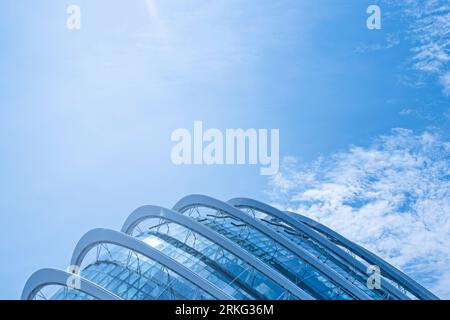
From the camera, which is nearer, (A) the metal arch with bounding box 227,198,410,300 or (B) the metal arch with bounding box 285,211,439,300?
(B) the metal arch with bounding box 285,211,439,300

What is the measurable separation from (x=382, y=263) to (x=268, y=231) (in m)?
9.76

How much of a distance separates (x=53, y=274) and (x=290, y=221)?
17.7m

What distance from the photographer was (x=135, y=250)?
18.5 meters

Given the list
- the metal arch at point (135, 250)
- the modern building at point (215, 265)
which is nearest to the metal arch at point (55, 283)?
the modern building at point (215, 265)

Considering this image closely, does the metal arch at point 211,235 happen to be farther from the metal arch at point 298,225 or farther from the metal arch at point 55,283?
the metal arch at point 298,225

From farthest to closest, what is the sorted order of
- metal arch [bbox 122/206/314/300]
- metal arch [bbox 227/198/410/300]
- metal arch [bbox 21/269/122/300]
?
metal arch [bbox 227/198/410/300] → metal arch [bbox 122/206/314/300] → metal arch [bbox 21/269/122/300]

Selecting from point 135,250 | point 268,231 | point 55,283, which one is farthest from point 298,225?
point 55,283

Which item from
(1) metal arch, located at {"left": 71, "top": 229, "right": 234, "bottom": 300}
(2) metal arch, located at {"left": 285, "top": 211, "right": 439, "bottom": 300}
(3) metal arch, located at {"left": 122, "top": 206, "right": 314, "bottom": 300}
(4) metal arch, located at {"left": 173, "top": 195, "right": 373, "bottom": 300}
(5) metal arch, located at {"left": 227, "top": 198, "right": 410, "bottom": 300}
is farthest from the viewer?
(5) metal arch, located at {"left": 227, "top": 198, "right": 410, "bottom": 300}

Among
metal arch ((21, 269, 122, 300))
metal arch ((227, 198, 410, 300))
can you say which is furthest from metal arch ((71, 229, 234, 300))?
metal arch ((227, 198, 410, 300))

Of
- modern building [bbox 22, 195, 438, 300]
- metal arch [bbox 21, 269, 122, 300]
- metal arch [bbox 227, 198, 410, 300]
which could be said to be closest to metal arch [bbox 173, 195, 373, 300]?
modern building [bbox 22, 195, 438, 300]

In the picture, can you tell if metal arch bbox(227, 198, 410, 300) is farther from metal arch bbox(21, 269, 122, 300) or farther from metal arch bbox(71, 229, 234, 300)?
metal arch bbox(21, 269, 122, 300)

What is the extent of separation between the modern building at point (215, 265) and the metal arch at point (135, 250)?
42mm

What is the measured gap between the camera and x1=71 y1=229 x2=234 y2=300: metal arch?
680 inches

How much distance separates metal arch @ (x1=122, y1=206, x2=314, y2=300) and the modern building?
0.05 meters
